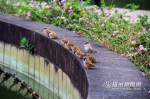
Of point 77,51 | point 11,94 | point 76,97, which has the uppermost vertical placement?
point 77,51

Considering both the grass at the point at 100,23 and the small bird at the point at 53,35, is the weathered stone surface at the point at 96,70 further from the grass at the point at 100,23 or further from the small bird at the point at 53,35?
the grass at the point at 100,23

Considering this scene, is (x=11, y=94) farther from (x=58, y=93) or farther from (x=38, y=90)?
(x=58, y=93)

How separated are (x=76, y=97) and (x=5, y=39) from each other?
4.61 metres

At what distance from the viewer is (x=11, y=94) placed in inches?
416

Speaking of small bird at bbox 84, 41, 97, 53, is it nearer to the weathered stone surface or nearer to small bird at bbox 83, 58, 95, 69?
the weathered stone surface

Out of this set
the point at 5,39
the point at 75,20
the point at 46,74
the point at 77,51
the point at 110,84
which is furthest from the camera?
the point at 5,39

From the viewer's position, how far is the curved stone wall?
812cm

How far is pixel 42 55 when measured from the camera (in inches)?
412

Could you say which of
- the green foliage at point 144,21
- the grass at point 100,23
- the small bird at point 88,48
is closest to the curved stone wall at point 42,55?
the small bird at point 88,48

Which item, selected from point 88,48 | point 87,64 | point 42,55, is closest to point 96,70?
point 87,64

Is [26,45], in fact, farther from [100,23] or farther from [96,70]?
[96,70]

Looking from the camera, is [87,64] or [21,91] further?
[21,91]

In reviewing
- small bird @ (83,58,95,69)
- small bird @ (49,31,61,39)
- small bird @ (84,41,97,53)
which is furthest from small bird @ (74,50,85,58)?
small bird @ (49,31,61,39)

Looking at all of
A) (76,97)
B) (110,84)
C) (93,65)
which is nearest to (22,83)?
(76,97)
